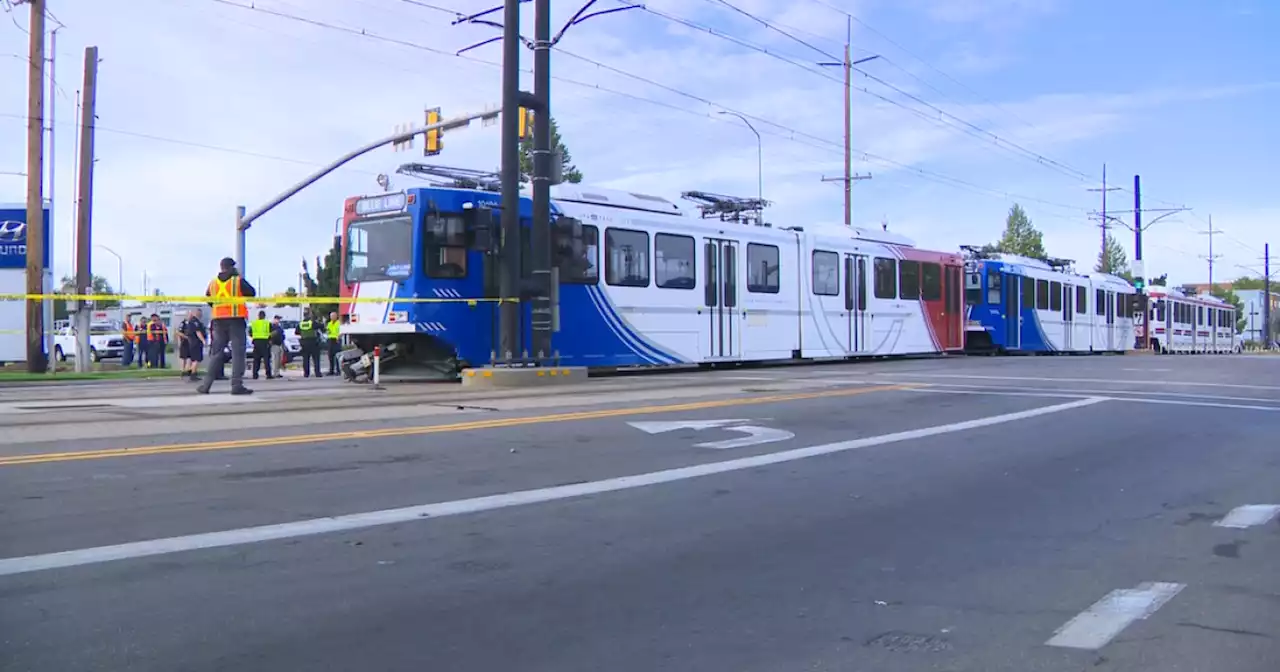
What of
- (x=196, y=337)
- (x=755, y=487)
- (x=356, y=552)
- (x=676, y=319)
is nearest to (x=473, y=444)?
(x=755, y=487)

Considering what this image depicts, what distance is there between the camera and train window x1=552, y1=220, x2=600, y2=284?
18.0 meters

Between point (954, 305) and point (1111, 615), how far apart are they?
88.5 ft

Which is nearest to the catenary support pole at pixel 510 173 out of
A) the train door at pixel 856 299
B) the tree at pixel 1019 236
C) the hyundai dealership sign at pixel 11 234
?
the train door at pixel 856 299

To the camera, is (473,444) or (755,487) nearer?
(755,487)

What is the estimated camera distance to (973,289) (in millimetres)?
33312

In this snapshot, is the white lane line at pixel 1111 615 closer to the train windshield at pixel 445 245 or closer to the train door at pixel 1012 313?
the train windshield at pixel 445 245

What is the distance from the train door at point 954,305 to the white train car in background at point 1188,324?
2200 centimetres

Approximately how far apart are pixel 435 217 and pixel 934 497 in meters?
11.6

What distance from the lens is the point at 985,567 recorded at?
17.8 feet

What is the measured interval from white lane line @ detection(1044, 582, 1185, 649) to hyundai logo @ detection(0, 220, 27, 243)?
30254 millimetres

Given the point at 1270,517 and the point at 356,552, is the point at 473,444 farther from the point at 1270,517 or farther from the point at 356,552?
the point at 1270,517

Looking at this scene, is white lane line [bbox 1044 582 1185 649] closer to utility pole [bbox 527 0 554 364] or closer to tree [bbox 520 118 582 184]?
utility pole [bbox 527 0 554 364]

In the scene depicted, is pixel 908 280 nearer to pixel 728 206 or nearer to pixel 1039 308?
pixel 728 206

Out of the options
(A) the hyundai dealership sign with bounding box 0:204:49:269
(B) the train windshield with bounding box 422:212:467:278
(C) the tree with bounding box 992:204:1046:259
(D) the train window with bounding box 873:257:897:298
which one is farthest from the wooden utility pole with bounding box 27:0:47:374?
(C) the tree with bounding box 992:204:1046:259
